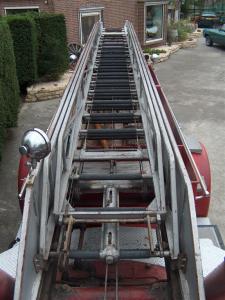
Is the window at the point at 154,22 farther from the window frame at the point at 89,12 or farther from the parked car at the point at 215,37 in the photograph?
the parked car at the point at 215,37

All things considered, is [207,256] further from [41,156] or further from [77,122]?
[77,122]

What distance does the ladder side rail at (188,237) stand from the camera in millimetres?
2395

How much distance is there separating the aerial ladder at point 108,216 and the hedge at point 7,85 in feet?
13.8

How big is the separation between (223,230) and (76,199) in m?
3.07

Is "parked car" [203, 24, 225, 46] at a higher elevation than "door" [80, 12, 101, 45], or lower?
higher

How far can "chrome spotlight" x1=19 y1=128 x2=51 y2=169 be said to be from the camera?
9.25 ft

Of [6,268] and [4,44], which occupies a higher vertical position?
[4,44]

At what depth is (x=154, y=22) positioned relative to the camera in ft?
65.3

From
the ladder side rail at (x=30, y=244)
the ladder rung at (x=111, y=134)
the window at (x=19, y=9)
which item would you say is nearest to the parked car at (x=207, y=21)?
the window at (x=19, y=9)

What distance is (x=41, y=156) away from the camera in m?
2.88

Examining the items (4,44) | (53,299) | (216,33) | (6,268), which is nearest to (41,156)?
(53,299)

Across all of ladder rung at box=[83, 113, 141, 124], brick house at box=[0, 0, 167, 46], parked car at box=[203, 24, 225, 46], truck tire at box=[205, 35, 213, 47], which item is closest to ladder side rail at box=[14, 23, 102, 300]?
ladder rung at box=[83, 113, 141, 124]

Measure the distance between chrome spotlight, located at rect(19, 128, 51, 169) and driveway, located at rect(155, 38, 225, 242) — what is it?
4.11m

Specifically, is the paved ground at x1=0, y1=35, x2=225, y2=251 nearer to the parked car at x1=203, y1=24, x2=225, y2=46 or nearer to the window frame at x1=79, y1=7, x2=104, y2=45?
the parked car at x1=203, y1=24, x2=225, y2=46
